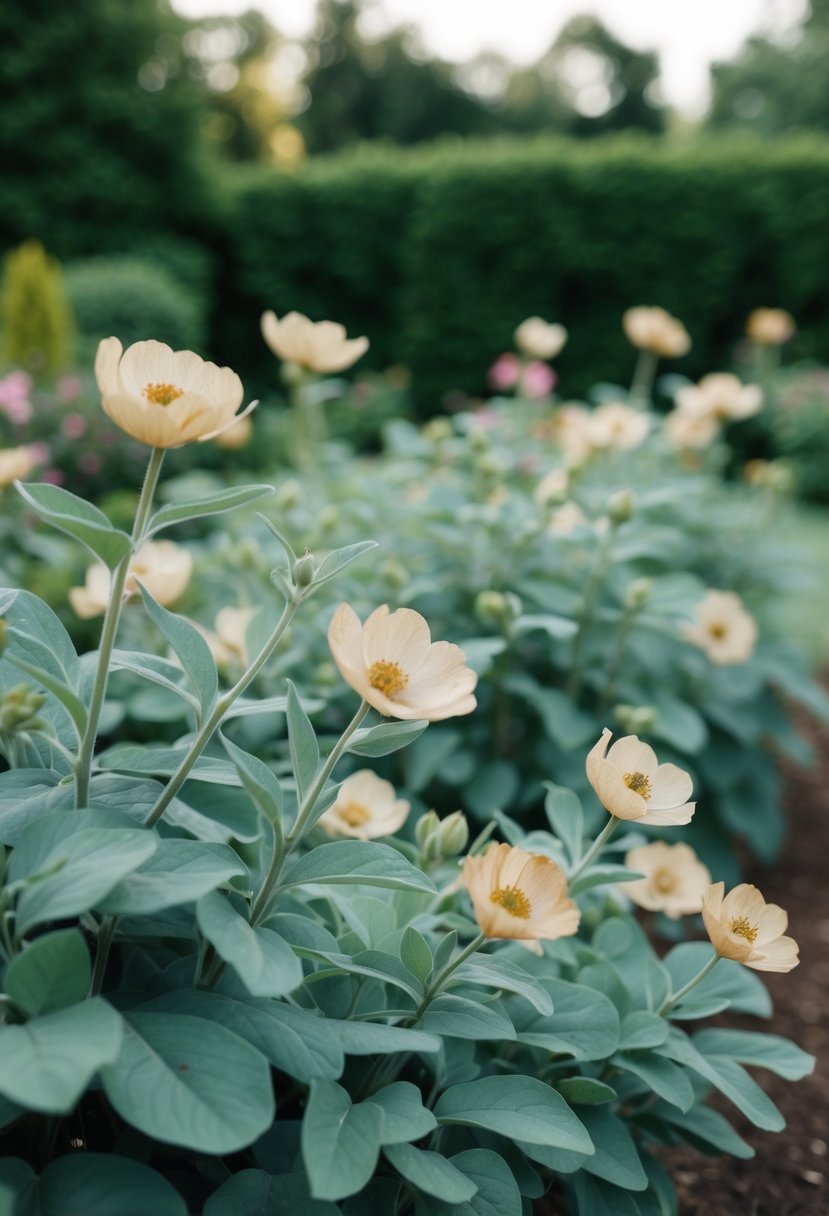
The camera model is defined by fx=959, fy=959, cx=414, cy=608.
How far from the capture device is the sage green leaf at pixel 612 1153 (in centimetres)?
101

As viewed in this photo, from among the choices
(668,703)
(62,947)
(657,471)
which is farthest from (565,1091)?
(657,471)

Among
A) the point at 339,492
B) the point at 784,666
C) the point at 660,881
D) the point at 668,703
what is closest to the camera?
the point at 660,881

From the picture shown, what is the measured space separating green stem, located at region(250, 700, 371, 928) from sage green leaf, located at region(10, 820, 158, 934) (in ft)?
0.48

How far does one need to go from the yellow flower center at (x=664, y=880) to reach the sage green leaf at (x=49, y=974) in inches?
38.9

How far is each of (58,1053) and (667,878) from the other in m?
1.06

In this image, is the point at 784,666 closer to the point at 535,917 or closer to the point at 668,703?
the point at 668,703

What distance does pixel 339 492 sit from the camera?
9.05 ft

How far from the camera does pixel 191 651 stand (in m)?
0.94

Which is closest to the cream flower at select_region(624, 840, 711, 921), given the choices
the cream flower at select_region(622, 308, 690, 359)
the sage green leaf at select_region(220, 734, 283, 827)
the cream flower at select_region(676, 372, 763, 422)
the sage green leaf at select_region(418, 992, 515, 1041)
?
the sage green leaf at select_region(418, 992, 515, 1041)

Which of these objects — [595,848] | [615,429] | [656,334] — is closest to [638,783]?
[595,848]

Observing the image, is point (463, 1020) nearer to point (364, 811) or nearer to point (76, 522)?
point (364, 811)

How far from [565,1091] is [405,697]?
495mm

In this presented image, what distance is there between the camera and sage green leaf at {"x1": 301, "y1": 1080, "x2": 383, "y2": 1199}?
0.77m

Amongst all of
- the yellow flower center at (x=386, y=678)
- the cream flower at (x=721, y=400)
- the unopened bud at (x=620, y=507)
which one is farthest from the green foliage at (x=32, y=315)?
the yellow flower center at (x=386, y=678)
